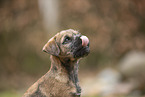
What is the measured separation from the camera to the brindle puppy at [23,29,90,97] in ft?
10.2

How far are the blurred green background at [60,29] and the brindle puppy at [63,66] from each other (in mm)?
8047

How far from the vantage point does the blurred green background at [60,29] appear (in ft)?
37.7

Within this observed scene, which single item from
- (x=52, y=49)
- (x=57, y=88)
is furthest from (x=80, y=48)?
(x=57, y=88)

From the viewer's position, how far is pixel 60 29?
12.0m

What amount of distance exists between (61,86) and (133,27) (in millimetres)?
8875

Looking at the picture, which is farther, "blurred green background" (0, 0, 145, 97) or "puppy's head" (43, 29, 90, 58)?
"blurred green background" (0, 0, 145, 97)

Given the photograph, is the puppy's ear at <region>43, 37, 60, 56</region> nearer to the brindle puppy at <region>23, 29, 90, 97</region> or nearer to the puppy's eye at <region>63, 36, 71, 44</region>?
the brindle puppy at <region>23, 29, 90, 97</region>

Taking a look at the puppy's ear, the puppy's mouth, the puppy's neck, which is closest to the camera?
the puppy's mouth

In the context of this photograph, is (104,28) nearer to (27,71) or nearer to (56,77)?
(27,71)

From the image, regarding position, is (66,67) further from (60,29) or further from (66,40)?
(60,29)

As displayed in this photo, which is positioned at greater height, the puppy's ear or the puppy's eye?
the puppy's eye

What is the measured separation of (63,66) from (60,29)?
8.72 meters

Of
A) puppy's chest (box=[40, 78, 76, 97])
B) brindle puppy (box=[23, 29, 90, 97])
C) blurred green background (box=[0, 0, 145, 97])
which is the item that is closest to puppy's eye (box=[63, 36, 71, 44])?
brindle puppy (box=[23, 29, 90, 97])

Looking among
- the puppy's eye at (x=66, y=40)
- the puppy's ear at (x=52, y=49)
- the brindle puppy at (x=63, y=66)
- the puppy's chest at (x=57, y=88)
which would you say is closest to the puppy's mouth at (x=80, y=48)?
the brindle puppy at (x=63, y=66)
